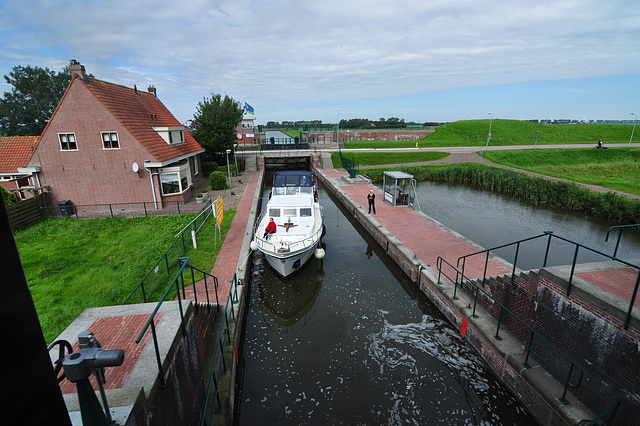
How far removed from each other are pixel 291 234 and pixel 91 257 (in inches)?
325

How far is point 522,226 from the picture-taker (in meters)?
19.9

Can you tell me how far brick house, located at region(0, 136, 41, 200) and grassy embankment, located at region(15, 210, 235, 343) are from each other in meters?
4.20

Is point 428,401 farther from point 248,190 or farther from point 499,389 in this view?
point 248,190

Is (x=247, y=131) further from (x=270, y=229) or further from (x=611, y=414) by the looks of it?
(x=611, y=414)

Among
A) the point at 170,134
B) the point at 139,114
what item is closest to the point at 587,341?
the point at 170,134

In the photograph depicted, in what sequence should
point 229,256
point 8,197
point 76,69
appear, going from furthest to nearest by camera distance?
1. point 76,69
2. point 8,197
3. point 229,256

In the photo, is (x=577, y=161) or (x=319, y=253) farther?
(x=577, y=161)

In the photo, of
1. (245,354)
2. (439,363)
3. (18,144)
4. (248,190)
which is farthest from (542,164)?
(18,144)

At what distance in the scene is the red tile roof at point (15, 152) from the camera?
21359 millimetres

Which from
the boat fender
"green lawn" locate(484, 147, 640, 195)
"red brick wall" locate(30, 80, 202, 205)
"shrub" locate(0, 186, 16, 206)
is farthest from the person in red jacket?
"green lawn" locate(484, 147, 640, 195)

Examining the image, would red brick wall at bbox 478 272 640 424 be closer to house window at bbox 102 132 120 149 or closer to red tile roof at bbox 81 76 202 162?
red tile roof at bbox 81 76 202 162

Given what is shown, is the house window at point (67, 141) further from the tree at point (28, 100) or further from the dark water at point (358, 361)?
the tree at point (28, 100)

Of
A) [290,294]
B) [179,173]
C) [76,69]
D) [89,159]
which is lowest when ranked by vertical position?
[290,294]

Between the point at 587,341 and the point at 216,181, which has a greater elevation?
the point at 587,341
